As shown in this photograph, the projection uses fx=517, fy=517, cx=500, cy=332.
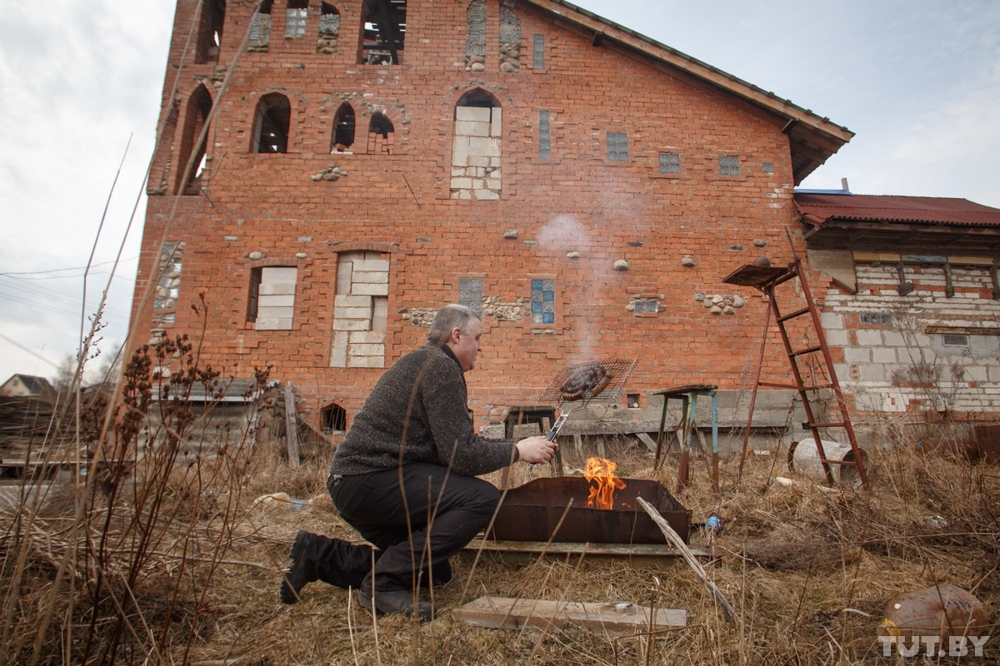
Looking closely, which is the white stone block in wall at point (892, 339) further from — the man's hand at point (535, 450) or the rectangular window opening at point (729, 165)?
the man's hand at point (535, 450)

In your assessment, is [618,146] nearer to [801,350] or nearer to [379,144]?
[379,144]

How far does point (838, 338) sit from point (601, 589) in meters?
7.66

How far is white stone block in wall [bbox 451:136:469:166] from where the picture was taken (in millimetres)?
9266

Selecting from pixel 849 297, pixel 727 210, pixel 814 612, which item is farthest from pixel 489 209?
pixel 814 612

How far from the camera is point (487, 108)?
9.55 m

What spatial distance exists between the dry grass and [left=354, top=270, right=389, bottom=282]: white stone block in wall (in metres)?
4.92

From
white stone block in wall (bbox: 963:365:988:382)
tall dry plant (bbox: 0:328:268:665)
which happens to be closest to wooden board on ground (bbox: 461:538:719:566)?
tall dry plant (bbox: 0:328:268:665)

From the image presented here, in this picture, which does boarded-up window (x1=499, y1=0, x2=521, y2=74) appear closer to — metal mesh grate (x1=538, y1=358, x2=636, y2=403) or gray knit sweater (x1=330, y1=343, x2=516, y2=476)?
metal mesh grate (x1=538, y1=358, x2=636, y2=403)

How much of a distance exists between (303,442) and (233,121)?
19.5 feet

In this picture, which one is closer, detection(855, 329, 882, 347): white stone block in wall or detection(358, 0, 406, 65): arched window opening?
detection(855, 329, 882, 347): white stone block in wall

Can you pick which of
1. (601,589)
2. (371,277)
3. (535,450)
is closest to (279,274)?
(371,277)

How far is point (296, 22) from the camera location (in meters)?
9.82

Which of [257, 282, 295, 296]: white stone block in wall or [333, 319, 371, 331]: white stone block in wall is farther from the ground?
[257, 282, 295, 296]: white stone block in wall

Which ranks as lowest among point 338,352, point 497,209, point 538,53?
point 338,352
